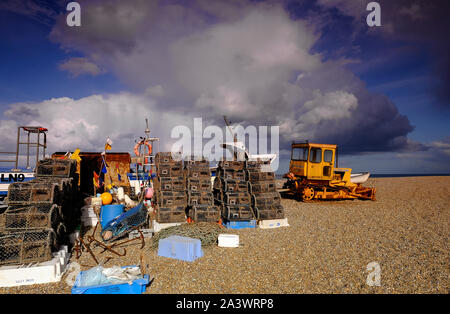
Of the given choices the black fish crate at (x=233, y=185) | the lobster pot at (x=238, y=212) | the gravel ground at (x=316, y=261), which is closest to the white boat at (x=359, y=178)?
the gravel ground at (x=316, y=261)

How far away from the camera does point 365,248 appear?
8750mm

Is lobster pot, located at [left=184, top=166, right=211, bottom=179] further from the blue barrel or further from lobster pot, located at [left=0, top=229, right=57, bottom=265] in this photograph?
lobster pot, located at [left=0, top=229, right=57, bottom=265]

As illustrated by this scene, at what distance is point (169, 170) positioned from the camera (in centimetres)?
1239

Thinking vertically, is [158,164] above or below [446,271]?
above

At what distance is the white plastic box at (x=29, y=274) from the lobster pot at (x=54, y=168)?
17.2 ft

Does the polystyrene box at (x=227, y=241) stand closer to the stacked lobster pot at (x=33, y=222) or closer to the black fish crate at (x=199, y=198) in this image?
the black fish crate at (x=199, y=198)

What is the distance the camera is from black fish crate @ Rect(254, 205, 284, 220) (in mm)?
11391

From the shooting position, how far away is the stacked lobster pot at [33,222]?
22.1 feet

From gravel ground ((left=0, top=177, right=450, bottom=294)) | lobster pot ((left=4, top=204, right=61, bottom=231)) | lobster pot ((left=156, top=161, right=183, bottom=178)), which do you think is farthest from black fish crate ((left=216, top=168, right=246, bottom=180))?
lobster pot ((left=4, top=204, right=61, bottom=231))

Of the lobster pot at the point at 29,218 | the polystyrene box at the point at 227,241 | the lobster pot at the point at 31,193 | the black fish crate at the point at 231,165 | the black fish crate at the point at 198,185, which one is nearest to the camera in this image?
the lobster pot at the point at 29,218

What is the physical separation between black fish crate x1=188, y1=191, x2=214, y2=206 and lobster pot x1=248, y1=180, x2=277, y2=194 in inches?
80.7
